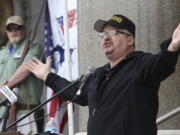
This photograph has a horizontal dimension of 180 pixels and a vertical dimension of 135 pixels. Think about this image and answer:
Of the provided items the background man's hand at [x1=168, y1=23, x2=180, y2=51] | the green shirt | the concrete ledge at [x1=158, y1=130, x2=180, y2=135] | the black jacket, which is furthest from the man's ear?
the green shirt

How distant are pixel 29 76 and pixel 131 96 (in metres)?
2.88

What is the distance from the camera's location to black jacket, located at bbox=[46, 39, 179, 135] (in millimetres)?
5254

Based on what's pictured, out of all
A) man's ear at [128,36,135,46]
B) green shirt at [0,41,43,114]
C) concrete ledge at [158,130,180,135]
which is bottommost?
concrete ledge at [158,130,180,135]

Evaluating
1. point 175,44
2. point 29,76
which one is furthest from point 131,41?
point 29,76

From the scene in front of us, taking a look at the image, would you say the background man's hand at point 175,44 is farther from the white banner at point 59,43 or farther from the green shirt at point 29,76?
the green shirt at point 29,76

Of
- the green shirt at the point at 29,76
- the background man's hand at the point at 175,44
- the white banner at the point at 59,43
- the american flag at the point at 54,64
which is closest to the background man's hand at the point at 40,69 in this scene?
the white banner at the point at 59,43

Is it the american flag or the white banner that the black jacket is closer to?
the white banner

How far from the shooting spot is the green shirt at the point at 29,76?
801 cm

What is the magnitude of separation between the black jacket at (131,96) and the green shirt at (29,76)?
252 cm

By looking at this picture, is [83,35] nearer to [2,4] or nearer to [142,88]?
[142,88]

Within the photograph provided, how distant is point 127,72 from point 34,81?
2821 mm

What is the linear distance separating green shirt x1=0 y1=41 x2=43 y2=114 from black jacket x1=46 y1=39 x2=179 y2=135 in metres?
2.52

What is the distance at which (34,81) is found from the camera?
26.6 feet

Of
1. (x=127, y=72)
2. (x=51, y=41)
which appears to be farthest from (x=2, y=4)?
(x=127, y=72)
